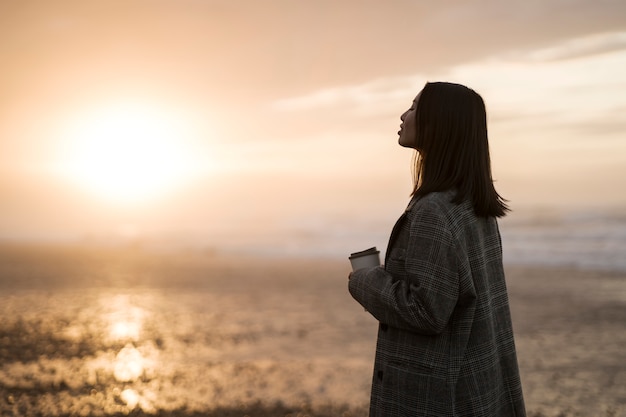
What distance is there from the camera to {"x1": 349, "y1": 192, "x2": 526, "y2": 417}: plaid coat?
7.91ft

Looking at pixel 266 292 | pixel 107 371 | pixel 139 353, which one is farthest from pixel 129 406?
pixel 266 292

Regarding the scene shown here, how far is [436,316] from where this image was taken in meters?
2.37

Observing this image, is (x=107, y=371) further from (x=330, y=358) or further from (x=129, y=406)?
(x=330, y=358)

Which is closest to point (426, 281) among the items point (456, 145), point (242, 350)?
point (456, 145)

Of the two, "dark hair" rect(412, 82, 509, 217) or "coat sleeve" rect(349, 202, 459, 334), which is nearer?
"coat sleeve" rect(349, 202, 459, 334)

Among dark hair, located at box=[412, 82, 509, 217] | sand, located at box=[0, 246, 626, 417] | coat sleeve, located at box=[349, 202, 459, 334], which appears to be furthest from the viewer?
sand, located at box=[0, 246, 626, 417]

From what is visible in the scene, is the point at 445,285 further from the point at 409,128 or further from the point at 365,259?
the point at 409,128

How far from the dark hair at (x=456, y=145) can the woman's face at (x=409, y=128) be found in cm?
3

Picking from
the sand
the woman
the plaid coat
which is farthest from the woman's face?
the sand

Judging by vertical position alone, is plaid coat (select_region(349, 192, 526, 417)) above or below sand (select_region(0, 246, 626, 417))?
above

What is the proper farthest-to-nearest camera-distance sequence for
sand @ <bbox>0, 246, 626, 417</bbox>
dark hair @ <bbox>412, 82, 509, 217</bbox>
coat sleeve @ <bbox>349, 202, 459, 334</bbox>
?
sand @ <bbox>0, 246, 626, 417</bbox>, dark hair @ <bbox>412, 82, 509, 217</bbox>, coat sleeve @ <bbox>349, 202, 459, 334</bbox>

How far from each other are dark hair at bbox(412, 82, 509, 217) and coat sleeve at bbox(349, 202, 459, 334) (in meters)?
0.16

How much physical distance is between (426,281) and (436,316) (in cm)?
13

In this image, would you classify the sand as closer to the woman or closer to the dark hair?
the woman
